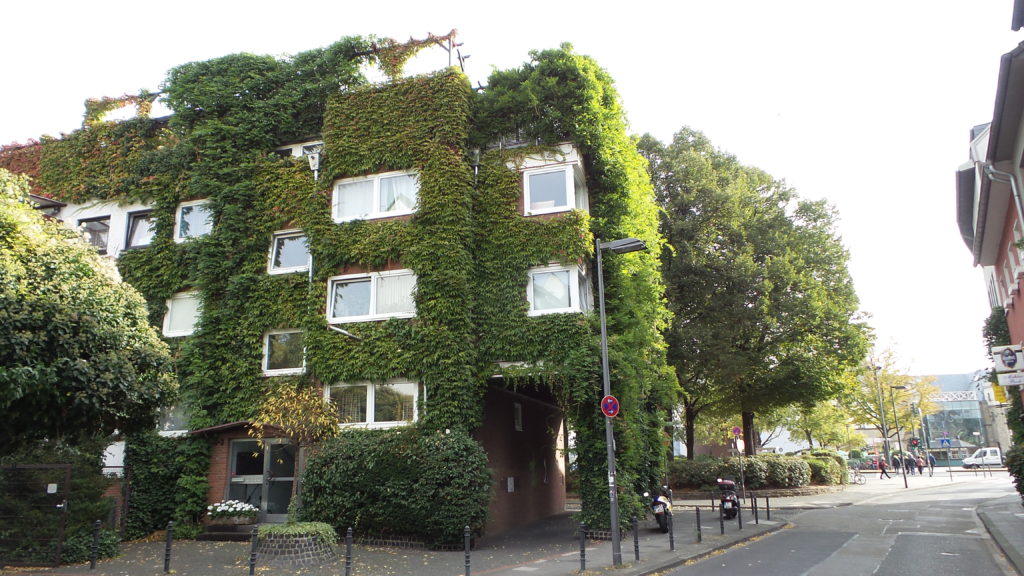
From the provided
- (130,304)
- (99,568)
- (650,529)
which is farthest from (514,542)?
(130,304)

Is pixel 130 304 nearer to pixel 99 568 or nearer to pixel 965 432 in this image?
pixel 99 568

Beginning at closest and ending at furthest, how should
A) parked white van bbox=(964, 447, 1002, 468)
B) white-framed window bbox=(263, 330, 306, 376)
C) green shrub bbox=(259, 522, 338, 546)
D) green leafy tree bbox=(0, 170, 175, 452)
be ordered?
green leafy tree bbox=(0, 170, 175, 452) < green shrub bbox=(259, 522, 338, 546) < white-framed window bbox=(263, 330, 306, 376) < parked white van bbox=(964, 447, 1002, 468)

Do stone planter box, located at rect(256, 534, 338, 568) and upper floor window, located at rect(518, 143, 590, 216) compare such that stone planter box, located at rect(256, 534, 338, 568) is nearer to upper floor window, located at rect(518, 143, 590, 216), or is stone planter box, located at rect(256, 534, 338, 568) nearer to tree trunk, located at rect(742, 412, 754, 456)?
upper floor window, located at rect(518, 143, 590, 216)

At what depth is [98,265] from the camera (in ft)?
39.2

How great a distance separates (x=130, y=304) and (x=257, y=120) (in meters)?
10.9

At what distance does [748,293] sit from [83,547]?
25279 mm

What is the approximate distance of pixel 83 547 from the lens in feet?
45.0

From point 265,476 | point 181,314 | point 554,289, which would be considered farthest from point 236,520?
point 554,289

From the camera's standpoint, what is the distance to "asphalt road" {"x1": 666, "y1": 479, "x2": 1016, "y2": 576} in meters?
12.0

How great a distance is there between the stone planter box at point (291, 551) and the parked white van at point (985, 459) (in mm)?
64198

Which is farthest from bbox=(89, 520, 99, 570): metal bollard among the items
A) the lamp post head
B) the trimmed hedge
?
the trimmed hedge

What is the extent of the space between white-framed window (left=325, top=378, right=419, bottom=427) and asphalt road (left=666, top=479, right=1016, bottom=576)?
8.22 meters

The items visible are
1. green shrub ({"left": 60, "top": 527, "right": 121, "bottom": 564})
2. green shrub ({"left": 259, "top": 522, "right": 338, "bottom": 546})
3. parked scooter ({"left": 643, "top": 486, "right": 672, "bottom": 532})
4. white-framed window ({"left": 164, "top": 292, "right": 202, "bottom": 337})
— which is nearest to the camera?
green shrub ({"left": 60, "top": 527, "right": 121, "bottom": 564})

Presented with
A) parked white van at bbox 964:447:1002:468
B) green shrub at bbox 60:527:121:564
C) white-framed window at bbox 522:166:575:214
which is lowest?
parked white van at bbox 964:447:1002:468
